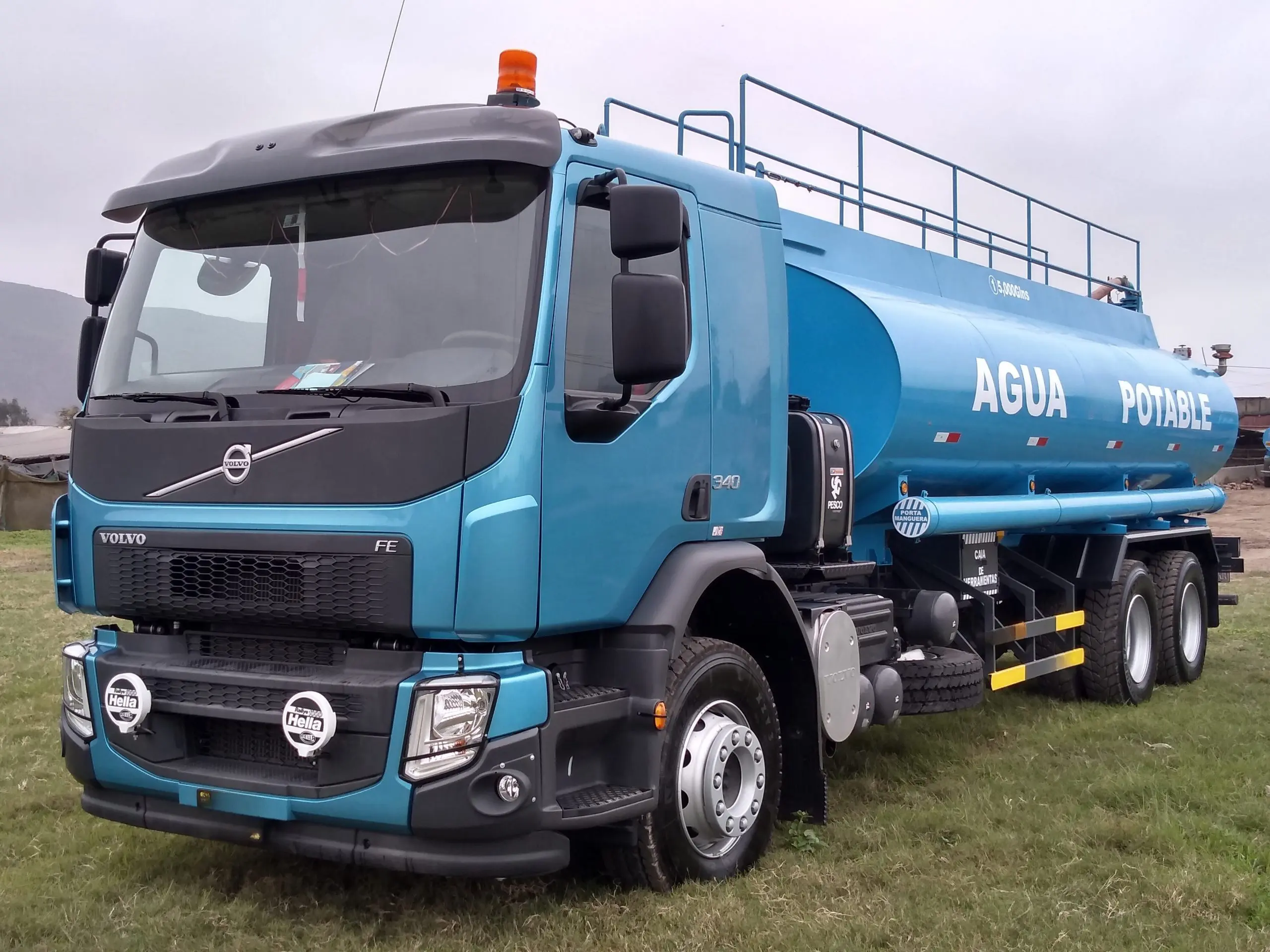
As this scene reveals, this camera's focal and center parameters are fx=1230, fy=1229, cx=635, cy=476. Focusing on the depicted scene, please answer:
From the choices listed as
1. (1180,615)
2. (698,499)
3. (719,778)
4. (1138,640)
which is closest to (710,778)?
(719,778)

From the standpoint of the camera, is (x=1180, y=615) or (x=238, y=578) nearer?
(x=238, y=578)

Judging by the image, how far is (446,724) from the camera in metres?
3.81

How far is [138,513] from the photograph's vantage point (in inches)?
170

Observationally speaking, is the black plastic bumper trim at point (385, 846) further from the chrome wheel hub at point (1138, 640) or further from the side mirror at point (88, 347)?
the chrome wheel hub at point (1138, 640)

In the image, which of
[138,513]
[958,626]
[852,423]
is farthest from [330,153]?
[958,626]

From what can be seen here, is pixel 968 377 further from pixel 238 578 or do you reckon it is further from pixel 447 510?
pixel 238 578

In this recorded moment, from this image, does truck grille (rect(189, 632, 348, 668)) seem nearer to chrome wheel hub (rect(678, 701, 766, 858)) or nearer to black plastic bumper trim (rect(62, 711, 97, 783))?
black plastic bumper trim (rect(62, 711, 97, 783))

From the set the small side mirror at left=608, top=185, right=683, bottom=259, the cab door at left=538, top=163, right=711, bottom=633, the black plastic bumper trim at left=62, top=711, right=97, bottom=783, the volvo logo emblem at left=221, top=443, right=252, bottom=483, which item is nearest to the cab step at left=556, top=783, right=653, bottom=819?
the cab door at left=538, top=163, right=711, bottom=633

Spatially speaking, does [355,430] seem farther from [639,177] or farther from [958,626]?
[958,626]

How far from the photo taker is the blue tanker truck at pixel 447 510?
3.87m

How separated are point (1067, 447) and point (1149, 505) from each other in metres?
1.67

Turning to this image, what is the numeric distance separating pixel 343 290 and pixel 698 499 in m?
1.51

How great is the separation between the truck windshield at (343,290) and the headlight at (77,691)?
953mm

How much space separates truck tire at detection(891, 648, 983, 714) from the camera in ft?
20.9
